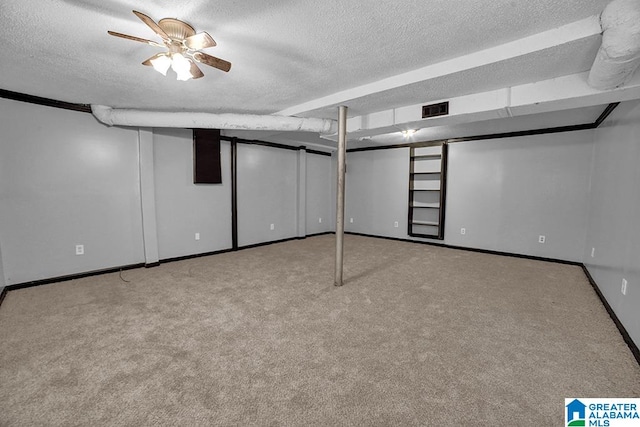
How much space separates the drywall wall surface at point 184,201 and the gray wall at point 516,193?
3.90 metres

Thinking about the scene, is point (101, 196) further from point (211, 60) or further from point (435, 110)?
point (435, 110)

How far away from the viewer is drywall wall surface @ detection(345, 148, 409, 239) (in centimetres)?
631

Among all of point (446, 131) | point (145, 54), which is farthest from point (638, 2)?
point (446, 131)

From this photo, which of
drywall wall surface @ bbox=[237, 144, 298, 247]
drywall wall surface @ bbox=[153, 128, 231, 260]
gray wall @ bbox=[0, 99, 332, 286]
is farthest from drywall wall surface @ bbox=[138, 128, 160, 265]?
drywall wall surface @ bbox=[237, 144, 298, 247]

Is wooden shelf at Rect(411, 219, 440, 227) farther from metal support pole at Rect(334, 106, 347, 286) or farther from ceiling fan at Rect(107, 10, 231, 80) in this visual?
ceiling fan at Rect(107, 10, 231, 80)

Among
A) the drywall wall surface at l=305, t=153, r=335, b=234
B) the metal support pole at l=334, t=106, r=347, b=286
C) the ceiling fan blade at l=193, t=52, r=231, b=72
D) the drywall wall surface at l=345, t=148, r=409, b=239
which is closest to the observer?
the ceiling fan blade at l=193, t=52, r=231, b=72

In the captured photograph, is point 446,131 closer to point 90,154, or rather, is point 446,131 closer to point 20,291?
point 90,154

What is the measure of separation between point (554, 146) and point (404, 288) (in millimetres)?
3800

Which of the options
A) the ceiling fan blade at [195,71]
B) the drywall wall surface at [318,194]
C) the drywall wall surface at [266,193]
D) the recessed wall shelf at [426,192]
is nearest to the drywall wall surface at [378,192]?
the recessed wall shelf at [426,192]

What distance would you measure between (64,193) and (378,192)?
5.78 m

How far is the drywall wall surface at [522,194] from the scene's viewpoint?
14.4 ft

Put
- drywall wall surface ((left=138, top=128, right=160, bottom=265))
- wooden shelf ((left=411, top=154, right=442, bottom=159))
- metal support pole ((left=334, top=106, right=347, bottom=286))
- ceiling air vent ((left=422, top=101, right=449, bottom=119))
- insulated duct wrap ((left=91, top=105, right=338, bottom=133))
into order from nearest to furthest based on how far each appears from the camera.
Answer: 1. ceiling air vent ((left=422, top=101, right=449, bottom=119))
2. metal support pole ((left=334, top=106, right=347, bottom=286))
3. insulated duct wrap ((left=91, top=105, right=338, bottom=133))
4. drywall wall surface ((left=138, top=128, right=160, bottom=265))
5. wooden shelf ((left=411, top=154, right=442, bottom=159))

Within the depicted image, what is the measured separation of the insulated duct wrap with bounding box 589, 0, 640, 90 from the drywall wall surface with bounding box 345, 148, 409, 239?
14.3 ft

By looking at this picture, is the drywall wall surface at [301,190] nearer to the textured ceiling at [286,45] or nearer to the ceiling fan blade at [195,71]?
the textured ceiling at [286,45]
